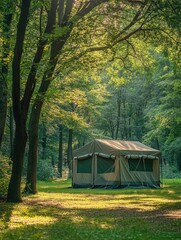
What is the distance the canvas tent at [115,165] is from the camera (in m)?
20.1

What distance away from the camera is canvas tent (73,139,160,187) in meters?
20.1

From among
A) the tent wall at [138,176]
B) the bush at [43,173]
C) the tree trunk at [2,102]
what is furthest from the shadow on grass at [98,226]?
the bush at [43,173]

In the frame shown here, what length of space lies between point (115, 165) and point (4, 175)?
836 cm

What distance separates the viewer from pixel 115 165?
20.1 meters

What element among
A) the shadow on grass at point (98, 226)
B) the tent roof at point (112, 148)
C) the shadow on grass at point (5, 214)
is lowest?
the shadow on grass at point (98, 226)

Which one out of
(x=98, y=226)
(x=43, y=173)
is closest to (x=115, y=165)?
(x=43, y=173)

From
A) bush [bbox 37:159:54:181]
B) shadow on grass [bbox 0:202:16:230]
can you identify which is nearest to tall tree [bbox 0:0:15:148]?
shadow on grass [bbox 0:202:16:230]

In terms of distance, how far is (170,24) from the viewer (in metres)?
10.4

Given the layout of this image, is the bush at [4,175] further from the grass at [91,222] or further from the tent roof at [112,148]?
the tent roof at [112,148]

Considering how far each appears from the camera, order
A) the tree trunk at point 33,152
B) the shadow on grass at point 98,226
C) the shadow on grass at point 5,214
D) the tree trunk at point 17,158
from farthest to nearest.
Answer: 1. the tree trunk at point 33,152
2. the tree trunk at point 17,158
3. the shadow on grass at point 5,214
4. the shadow on grass at point 98,226

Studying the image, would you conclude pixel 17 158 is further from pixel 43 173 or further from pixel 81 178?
pixel 43 173

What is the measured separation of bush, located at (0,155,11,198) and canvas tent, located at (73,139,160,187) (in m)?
7.52

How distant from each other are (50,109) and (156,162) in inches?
259

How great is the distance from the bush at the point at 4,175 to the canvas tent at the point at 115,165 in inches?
296
